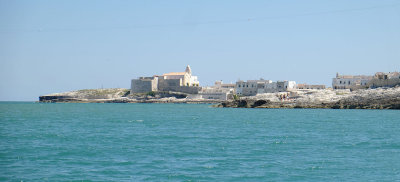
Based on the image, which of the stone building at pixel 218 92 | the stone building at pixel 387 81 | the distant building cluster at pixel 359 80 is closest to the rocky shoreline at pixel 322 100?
the stone building at pixel 218 92

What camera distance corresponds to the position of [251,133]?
3438 centimetres

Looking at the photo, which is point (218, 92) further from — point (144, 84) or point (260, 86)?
point (144, 84)

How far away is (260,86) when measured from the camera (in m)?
124

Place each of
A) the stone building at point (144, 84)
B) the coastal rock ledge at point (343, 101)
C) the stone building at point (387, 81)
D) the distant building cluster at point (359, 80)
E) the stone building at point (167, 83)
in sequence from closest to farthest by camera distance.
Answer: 1. the coastal rock ledge at point (343, 101)
2. the stone building at point (387, 81)
3. the distant building cluster at point (359, 80)
4. the stone building at point (167, 83)
5. the stone building at point (144, 84)

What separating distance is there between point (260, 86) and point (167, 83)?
2609 cm

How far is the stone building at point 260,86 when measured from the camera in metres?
118

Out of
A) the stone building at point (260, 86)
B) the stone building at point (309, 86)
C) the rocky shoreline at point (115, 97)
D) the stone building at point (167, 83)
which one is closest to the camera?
the stone building at point (260, 86)

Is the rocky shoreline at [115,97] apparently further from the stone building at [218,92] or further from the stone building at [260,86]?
the stone building at [260,86]

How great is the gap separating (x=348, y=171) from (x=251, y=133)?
1536cm

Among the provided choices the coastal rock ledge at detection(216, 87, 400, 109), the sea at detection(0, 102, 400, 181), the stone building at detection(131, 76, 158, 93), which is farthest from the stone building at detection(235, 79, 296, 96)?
the sea at detection(0, 102, 400, 181)

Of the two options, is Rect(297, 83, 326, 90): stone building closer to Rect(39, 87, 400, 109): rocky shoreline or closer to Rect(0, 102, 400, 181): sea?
Rect(39, 87, 400, 109): rocky shoreline

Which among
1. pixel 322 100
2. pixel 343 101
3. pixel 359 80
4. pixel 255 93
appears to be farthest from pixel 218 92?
pixel 343 101

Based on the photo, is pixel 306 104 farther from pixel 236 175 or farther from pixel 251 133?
pixel 236 175

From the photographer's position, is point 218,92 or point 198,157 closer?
point 198,157
